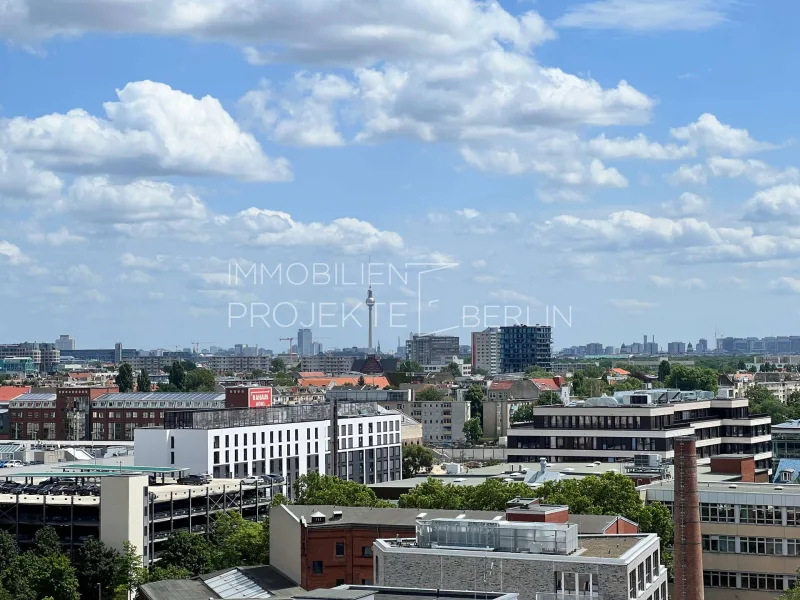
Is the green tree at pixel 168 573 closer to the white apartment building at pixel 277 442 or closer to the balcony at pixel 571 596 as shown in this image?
the balcony at pixel 571 596

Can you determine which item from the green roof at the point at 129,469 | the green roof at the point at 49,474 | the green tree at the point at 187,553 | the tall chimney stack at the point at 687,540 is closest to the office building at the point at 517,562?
the tall chimney stack at the point at 687,540

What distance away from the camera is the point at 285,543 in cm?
7375

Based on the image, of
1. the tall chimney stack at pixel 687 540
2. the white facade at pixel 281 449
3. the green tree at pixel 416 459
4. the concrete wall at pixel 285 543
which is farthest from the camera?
the green tree at pixel 416 459

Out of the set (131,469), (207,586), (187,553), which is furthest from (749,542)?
(131,469)

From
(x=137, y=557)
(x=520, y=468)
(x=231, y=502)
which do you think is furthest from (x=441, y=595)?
(x=520, y=468)

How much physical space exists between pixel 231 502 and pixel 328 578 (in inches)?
1389

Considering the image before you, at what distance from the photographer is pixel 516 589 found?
55969 millimetres

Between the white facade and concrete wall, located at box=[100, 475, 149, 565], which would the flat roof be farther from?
concrete wall, located at box=[100, 475, 149, 565]

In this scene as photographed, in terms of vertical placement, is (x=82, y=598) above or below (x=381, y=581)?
below

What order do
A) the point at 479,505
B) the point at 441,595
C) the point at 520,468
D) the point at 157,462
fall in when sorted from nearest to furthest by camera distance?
the point at 441,595 < the point at 479,505 < the point at 520,468 < the point at 157,462

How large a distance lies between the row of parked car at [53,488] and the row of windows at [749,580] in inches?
1725

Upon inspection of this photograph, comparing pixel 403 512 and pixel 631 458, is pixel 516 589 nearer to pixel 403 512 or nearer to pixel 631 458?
pixel 403 512

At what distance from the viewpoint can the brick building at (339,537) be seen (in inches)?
2803

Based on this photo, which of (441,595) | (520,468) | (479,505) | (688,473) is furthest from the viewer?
(520,468)
